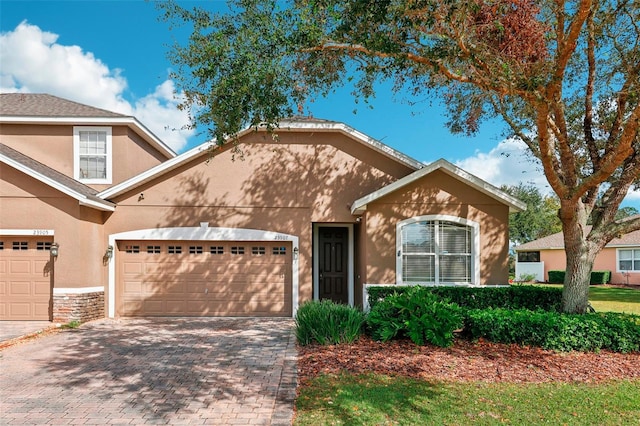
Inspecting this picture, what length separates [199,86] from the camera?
7680 millimetres

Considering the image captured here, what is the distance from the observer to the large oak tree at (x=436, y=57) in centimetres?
700

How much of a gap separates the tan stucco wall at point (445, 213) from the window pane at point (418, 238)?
1.04ft

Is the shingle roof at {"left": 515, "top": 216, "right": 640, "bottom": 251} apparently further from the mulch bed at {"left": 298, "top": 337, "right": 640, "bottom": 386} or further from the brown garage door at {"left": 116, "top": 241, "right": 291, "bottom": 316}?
the brown garage door at {"left": 116, "top": 241, "right": 291, "bottom": 316}

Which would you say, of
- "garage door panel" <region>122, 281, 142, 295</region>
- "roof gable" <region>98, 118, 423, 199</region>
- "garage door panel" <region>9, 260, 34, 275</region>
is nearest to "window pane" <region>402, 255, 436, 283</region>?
"roof gable" <region>98, 118, 423, 199</region>

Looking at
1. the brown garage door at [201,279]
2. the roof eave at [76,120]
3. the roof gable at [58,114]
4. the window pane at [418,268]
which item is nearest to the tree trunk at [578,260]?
the window pane at [418,268]

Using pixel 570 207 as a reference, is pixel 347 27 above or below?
above

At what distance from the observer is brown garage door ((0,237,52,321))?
454 inches

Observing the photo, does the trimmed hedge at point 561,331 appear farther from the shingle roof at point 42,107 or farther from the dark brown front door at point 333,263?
the shingle roof at point 42,107

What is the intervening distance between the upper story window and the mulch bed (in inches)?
Result: 379

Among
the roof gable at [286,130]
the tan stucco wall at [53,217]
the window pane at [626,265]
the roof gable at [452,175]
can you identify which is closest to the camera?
the tan stucco wall at [53,217]

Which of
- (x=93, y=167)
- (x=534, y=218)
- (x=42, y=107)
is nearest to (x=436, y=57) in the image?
(x=93, y=167)

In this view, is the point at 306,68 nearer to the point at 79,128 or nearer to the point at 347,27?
the point at 347,27

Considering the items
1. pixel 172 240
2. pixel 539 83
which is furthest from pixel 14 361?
pixel 539 83

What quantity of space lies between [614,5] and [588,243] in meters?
5.20
